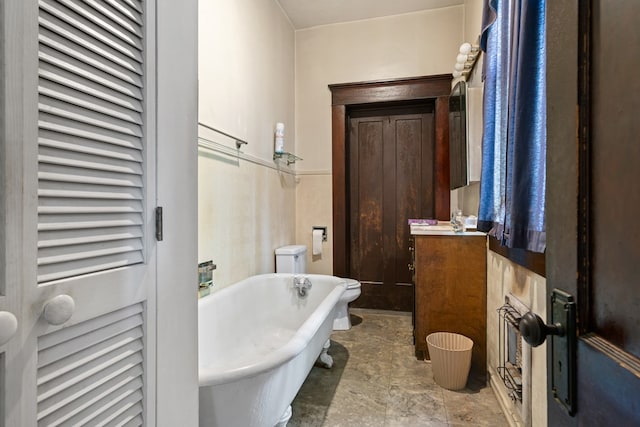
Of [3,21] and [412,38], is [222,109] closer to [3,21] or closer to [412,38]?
[3,21]

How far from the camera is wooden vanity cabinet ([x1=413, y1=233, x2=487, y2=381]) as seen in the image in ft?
7.13

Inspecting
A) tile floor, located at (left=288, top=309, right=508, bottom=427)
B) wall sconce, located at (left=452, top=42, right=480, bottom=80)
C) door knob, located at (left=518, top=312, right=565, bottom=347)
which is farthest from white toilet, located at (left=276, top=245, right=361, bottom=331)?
door knob, located at (left=518, top=312, right=565, bottom=347)

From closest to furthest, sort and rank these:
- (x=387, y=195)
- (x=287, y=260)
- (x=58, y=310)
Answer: (x=58, y=310) → (x=287, y=260) → (x=387, y=195)

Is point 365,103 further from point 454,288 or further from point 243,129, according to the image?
point 454,288

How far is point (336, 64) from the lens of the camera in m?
3.59

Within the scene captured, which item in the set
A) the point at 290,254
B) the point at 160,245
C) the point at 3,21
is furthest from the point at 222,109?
the point at 3,21

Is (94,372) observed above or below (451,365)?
above

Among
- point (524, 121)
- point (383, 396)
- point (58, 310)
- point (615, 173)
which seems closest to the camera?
point (615, 173)

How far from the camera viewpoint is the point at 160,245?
0.78 meters

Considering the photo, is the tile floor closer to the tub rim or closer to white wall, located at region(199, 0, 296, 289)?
the tub rim

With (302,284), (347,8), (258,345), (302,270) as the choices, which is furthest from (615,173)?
(347,8)

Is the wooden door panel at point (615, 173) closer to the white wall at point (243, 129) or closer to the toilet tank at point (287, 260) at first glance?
the white wall at point (243, 129)

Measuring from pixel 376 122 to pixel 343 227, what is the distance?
122 cm

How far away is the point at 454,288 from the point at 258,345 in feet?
4.60
